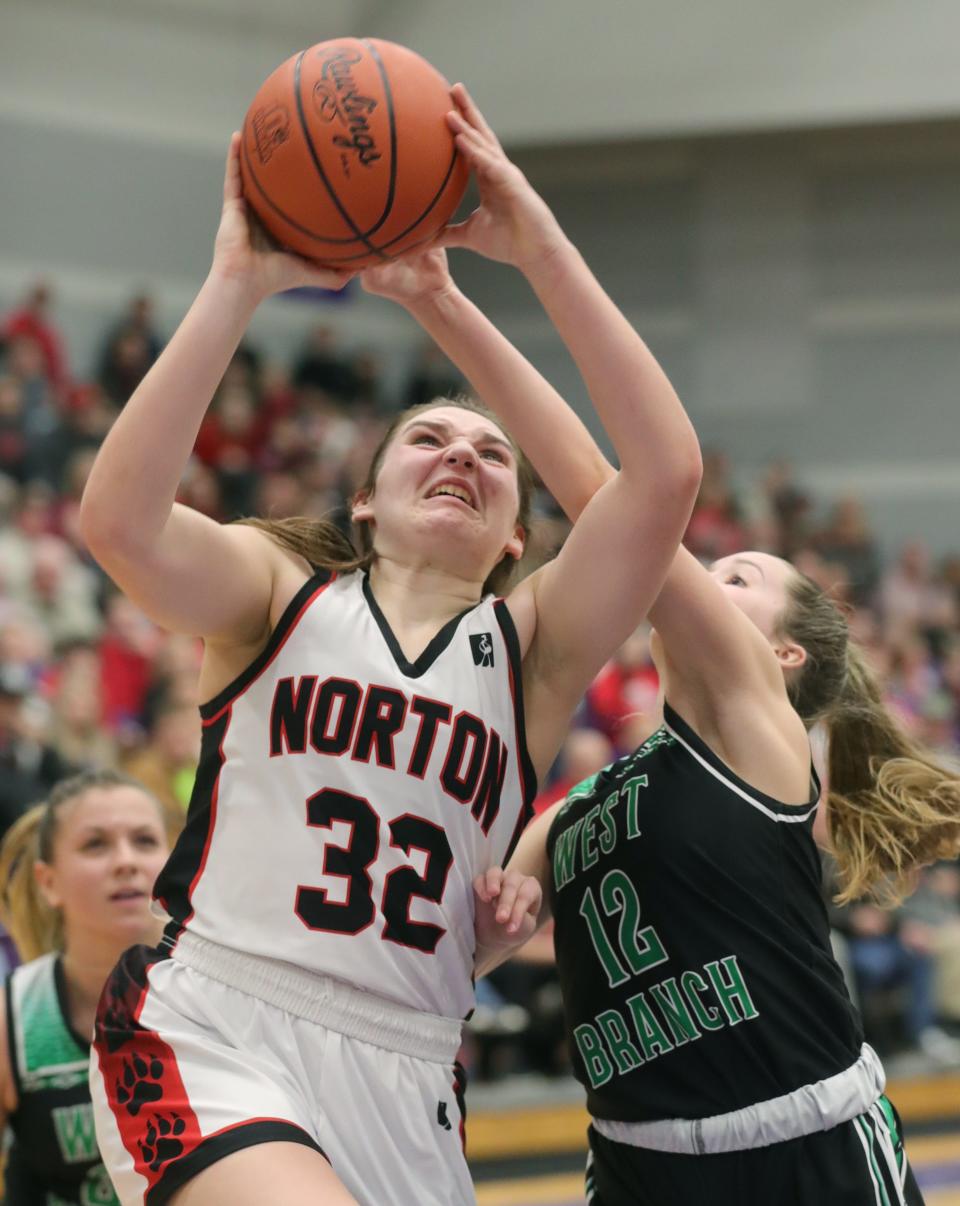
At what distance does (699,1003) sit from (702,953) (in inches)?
3.8

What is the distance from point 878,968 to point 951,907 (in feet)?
3.37

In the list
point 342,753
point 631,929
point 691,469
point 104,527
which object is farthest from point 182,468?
point 631,929

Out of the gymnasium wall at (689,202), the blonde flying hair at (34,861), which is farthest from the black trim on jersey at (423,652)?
the gymnasium wall at (689,202)

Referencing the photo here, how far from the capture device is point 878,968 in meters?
8.12

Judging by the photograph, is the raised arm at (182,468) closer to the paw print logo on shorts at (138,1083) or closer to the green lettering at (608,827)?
the paw print logo on shorts at (138,1083)

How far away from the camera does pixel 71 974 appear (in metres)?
3.74

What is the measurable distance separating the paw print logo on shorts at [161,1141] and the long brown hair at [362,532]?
107 centimetres

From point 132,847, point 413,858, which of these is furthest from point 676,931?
point 132,847

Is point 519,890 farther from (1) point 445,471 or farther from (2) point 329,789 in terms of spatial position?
(1) point 445,471

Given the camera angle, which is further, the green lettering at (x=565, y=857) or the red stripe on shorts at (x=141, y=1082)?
the green lettering at (x=565, y=857)

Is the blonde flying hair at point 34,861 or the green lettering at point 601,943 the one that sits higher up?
the blonde flying hair at point 34,861

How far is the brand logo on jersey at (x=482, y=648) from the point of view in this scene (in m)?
2.88

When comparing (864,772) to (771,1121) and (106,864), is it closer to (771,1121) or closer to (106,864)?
(771,1121)

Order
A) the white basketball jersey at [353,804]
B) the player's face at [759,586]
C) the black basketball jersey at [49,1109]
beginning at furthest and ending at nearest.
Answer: the black basketball jersey at [49,1109]
the player's face at [759,586]
the white basketball jersey at [353,804]
